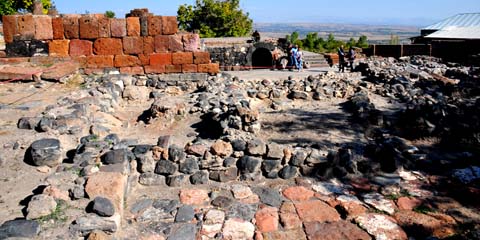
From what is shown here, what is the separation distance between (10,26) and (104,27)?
226 centimetres

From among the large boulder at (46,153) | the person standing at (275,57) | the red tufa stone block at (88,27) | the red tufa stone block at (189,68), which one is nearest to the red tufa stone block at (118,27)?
the red tufa stone block at (88,27)

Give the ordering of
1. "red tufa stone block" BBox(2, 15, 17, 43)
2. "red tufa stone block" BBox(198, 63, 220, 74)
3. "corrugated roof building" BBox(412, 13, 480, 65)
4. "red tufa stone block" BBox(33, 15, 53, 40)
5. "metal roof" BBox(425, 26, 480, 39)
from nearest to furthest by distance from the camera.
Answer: "red tufa stone block" BBox(2, 15, 17, 43), "red tufa stone block" BBox(33, 15, 53, 40), "red tufa stone block" BBox(198, 63, 220, 74), "corrugated roof building" BBox(412, 13, 480, 65), "metal roof" BBox(425, 26, 480, 39)

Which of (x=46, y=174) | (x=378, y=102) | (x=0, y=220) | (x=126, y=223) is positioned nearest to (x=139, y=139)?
(x=46, y=174)

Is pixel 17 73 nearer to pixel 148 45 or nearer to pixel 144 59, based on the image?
pixel 144 59

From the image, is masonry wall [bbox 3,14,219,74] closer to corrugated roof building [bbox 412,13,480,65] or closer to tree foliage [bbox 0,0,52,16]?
corrugated roof building [bbox 412,13,480,65]

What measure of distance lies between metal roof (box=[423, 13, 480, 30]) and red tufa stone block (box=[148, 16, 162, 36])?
30.4 meters

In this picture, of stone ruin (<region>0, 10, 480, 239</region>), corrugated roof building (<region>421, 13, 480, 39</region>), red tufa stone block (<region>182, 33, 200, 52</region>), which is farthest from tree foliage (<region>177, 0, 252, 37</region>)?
stone ruin (<region>0, 10, 480, 239</region>)

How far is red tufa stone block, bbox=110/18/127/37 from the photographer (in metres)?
→ 9.71

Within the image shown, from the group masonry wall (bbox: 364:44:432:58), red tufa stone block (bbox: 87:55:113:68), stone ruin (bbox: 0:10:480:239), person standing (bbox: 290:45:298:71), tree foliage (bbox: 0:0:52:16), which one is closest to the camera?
stone ruin (bbox: 0:10:480:239)

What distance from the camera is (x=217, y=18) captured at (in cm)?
3497

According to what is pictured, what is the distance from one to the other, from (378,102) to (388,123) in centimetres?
183

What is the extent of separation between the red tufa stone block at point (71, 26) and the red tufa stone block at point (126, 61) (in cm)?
115

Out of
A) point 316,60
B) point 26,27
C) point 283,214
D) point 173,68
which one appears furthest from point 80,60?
point 316,60

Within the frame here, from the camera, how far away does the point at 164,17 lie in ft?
32.2
